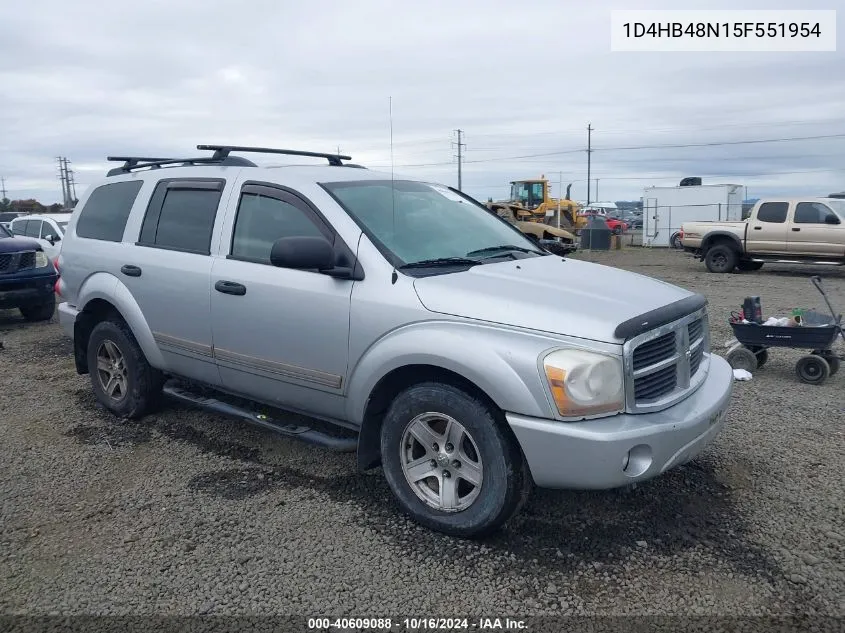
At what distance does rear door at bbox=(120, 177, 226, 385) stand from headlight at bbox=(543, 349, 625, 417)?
2.35 m

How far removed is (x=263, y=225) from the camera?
168 inches

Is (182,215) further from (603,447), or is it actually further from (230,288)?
(603,447)

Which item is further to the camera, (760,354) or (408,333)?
(760,354)

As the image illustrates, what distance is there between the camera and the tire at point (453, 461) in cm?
323

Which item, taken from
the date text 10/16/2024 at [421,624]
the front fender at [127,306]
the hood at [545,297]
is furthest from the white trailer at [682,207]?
the date text 10/16/2024 at [421,624]

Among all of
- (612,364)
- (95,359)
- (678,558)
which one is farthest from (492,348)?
(95,359)

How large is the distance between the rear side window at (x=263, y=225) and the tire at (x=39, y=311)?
7582mm

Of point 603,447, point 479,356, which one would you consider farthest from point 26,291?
point 603,447

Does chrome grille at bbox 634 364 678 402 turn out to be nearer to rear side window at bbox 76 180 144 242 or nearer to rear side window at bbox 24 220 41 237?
rear side window at bbox 76 180 144 242

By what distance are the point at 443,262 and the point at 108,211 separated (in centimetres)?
307

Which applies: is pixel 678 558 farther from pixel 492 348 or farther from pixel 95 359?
pixel 95 359

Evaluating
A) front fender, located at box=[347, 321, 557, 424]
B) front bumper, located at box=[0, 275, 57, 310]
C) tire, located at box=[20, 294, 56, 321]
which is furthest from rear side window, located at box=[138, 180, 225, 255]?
tire, located at box=[20, 294, 56, 321]

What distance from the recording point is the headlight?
9.91ft

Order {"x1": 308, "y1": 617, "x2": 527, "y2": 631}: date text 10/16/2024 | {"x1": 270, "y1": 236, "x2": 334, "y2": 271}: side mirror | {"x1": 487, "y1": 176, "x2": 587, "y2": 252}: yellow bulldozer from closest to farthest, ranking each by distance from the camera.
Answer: {"x1": 308, "y1": 617, "x2": 527, "y2": 631}: date text 10/16/2024 < {"x1": 270, "y1": 236, "x2": 334, "y2": 271}: side mirror < {"x1": 487, "y1": 176, "x2": 587, "y2": 252}: yellow bulldozer
